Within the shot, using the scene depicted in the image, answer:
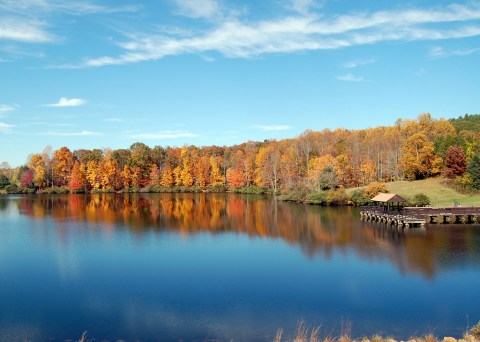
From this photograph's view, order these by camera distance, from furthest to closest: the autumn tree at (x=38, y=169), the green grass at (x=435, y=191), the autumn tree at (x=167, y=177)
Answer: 1. the autumn tree at (x=167, y=177)
2. the autumn tree at (x=38, y=169)
3. the green grass at (x=435, y=191)

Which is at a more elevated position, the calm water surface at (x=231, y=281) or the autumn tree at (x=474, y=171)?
the autumn tree at (x=474, y=171)

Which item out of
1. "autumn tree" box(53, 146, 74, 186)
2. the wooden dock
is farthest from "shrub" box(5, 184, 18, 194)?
the wooden dock

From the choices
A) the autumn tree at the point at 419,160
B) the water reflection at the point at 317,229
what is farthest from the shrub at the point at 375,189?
the autumn tree at the point at 419,160

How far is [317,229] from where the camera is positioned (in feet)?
127

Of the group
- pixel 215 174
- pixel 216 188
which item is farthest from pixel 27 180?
pixel 216 188

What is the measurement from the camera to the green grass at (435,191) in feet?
159

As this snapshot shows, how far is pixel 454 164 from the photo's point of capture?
2219 inches

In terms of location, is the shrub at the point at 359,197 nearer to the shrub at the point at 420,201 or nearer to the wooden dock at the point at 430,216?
the shrub at the point at 420,201

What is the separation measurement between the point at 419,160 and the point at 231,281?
49717mm

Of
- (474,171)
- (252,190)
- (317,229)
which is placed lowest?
(317,229)

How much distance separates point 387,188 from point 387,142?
94.6 ft

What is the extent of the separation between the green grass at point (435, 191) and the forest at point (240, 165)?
10.8 meters

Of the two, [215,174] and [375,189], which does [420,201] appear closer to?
[375,189]

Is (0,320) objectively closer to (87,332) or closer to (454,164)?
(87,332)
